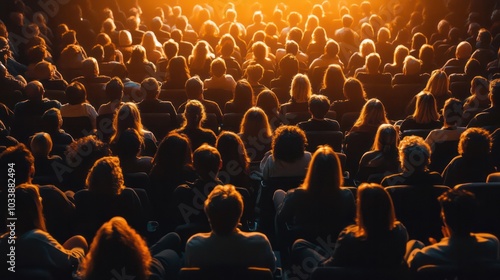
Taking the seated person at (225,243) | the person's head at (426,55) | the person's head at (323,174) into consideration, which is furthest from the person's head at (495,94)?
the seated person at (225,243)

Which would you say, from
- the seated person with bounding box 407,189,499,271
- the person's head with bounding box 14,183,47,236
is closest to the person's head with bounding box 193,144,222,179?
the person's head with bounding box 14,183,47,236

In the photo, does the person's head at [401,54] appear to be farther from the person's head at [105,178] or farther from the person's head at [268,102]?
the person's head at [105,178]

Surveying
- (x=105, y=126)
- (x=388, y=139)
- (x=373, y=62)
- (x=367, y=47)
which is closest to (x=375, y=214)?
(x=388, y=139)

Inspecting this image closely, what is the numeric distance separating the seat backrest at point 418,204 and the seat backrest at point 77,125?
4935mm

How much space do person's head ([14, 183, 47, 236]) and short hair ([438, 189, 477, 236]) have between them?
2.86m

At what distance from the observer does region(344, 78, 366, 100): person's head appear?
397 inches

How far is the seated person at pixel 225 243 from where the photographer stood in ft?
16.6

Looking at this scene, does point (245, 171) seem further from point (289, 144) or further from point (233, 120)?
point (233, 120)

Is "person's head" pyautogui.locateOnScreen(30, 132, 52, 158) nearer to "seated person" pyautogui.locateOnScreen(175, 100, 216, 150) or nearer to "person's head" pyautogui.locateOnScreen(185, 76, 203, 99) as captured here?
"seated person" pyautogui.locateOnScreen(175, 100, 216, 150)

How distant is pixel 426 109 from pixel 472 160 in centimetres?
208

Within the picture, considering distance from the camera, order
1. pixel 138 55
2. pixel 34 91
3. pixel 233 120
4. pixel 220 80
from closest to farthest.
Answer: pixel 233 120 → pixel 34 91 → pixel 220 80 → pixel 138 55

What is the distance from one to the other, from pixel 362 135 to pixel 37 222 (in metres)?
4.44

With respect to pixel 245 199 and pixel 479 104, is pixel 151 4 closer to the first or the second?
pixel 479 104

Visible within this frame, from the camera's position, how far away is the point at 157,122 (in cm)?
927
